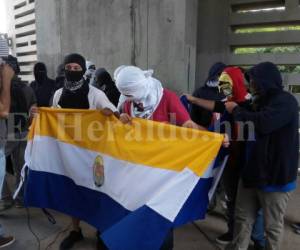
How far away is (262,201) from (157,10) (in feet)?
12.3

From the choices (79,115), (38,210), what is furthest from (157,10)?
(38,210)

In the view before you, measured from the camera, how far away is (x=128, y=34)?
18.9 feet

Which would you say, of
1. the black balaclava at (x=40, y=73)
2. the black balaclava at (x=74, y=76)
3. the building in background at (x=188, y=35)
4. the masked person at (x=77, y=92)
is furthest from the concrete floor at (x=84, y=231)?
the building in background at (x=188, y=35)

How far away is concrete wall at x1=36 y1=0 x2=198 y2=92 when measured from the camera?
5.08 meters

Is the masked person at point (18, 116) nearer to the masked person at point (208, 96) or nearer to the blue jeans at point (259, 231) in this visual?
the masked person at point (208, 96)

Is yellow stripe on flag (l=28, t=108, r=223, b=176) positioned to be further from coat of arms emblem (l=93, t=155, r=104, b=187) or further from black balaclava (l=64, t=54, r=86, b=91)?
black balaclava (l=64, t=54, r=86, b=91)

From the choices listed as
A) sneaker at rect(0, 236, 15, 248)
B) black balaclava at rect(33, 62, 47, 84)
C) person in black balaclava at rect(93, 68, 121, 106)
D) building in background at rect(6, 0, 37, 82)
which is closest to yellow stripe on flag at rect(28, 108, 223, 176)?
sneaker at rect(0, 236, 15, 248)

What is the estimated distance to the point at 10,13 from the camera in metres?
10.3

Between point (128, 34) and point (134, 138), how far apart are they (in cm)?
368

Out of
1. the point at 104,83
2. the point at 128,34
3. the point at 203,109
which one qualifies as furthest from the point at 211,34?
the point at 203,109

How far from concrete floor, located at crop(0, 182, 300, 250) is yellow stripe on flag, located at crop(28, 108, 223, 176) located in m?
1.04

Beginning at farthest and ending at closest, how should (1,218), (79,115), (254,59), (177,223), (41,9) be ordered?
(41,9) < (254,59) < (1,218) < (79,115) < (177,223)

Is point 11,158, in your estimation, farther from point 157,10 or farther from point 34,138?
point 157,10

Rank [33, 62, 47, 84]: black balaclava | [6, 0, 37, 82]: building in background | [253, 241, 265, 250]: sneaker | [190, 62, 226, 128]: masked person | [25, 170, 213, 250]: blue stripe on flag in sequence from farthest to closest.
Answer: [6, 0, 37, 82]: building in background < [33, 62, 47, 84]: black balaclava < [190, 62, 226, 128]: masked person < [253, 241, 265, 250]: sneaker < [25, 170, 213, 250]: blue stripe on flag
